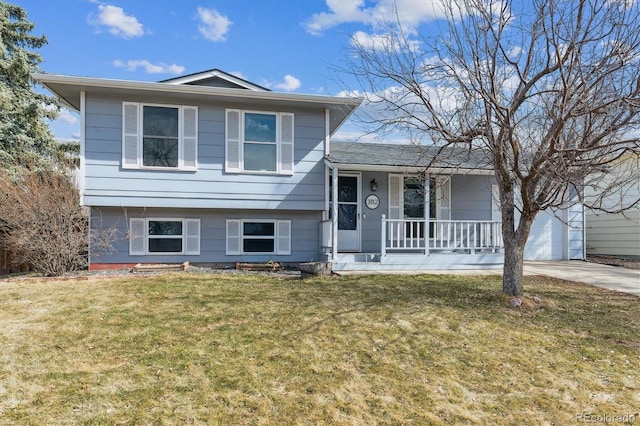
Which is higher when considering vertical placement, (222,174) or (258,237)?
(222,174)

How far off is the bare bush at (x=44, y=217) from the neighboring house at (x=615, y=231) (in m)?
13.4

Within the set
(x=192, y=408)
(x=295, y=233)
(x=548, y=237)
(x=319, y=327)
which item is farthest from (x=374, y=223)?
(x=192, y=408)

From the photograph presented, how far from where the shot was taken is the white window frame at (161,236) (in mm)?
9141

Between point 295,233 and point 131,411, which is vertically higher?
point 295,233

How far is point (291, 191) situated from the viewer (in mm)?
9523

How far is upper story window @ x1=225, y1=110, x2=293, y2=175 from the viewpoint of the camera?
9281mm

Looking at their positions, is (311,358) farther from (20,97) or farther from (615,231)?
(20,97)

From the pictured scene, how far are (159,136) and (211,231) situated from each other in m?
2.48

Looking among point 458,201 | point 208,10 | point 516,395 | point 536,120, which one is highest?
point 208,10

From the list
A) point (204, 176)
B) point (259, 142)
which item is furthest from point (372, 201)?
point (204, 176)

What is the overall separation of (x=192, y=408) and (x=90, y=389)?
92 centimetres

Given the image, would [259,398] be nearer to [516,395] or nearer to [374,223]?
[516,395]

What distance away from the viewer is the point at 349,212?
10.6 metres

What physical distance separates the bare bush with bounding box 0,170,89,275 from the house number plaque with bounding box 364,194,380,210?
675cm
